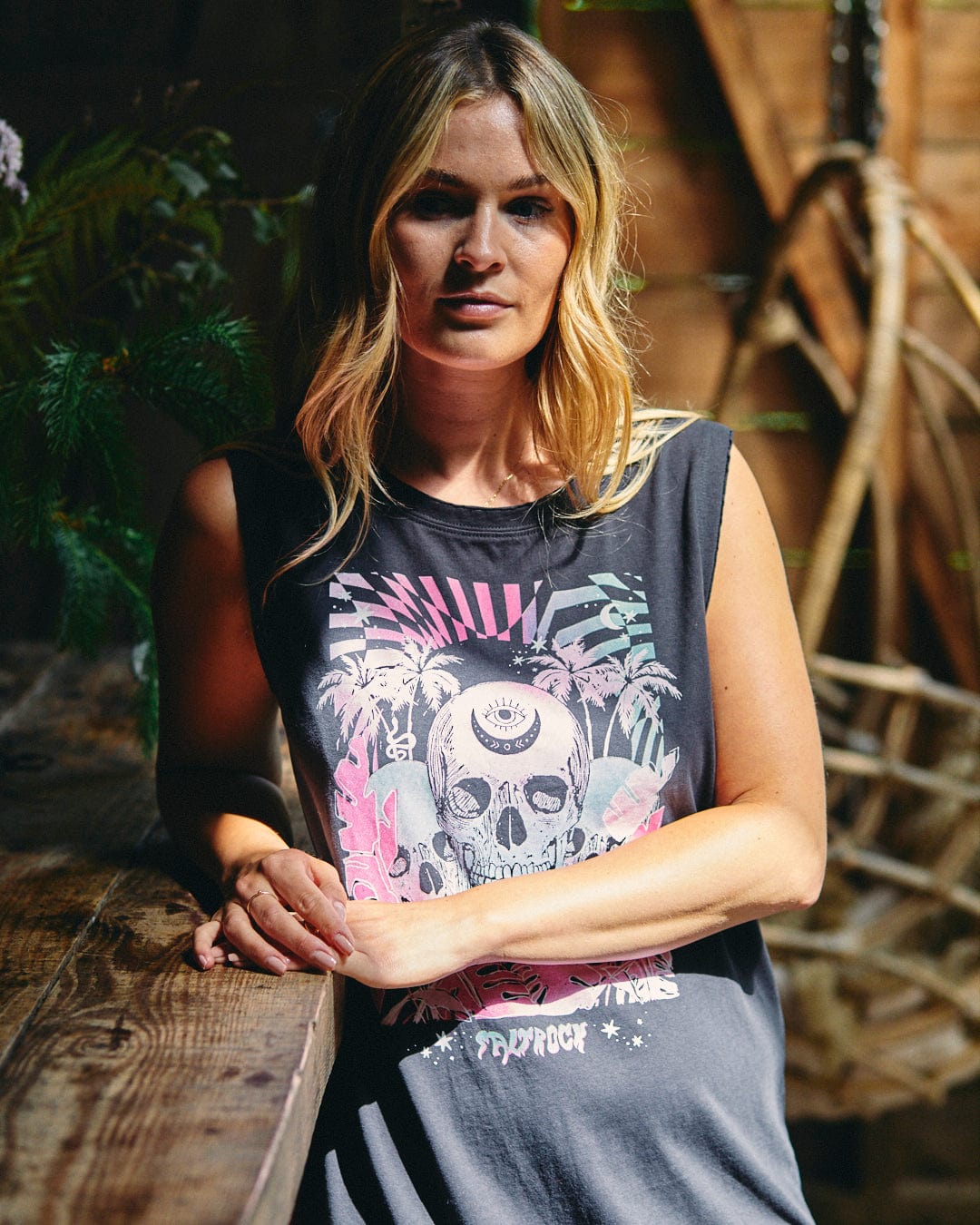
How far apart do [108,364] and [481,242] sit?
51 centimetres

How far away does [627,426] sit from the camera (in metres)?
1.22

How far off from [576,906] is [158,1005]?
0.36 meters

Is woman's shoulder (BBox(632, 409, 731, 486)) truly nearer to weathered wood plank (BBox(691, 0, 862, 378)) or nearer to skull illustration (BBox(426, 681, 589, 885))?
skull illustration (BBox(426, 681, 589, 885))

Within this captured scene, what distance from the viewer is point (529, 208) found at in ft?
3.81

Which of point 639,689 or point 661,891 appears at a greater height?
Answer: point 639,689

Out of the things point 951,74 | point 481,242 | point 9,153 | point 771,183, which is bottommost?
point 481,242

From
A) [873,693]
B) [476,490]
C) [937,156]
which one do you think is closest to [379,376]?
[476,490]

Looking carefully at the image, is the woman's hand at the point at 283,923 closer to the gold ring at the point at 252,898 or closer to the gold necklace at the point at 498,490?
the gold ring at the point at 252,898

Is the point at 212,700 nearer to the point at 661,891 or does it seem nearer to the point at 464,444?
the point at 464,444

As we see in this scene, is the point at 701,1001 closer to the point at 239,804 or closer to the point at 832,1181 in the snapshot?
the point at 239,804

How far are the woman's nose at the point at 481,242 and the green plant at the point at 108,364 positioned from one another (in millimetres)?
366

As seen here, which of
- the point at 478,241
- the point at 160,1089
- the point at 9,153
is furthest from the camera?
the point at 9,153

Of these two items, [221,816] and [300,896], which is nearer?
[300,896]

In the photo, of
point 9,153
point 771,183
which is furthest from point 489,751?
point 771,183
